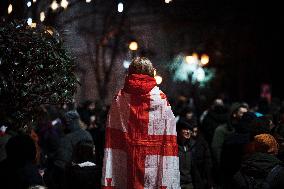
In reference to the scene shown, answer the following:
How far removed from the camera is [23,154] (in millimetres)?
5422

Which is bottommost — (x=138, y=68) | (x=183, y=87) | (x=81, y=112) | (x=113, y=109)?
(x=113, y=109)

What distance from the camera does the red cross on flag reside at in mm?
6398

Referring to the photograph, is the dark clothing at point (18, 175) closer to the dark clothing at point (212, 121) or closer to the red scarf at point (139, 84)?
the red scarf at point (139, 84)

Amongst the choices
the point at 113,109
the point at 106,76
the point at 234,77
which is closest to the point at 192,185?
the point at 113,109

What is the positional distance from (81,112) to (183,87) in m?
15.0

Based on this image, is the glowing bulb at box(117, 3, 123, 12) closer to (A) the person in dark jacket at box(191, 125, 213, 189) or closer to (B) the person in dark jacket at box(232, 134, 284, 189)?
(A) the person in dark jacket at box(191, 125, 213, 189)

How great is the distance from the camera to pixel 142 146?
6.41m

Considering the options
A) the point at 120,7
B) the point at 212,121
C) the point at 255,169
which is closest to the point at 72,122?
the point at 120,7

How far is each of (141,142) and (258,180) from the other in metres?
1.30

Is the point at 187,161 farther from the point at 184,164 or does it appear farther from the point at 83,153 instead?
the point at 83,153

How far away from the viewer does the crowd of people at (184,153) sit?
5449 millimetres

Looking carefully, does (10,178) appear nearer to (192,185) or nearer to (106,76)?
(192,185)

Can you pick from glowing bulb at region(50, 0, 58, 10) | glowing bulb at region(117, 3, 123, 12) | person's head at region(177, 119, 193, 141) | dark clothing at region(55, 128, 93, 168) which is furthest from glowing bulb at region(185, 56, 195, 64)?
glowing bulb at region(50, 0, 58, 10)

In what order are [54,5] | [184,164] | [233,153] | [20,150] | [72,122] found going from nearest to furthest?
[20,150], [184,164], [54,5], [233,153], [72,122]
